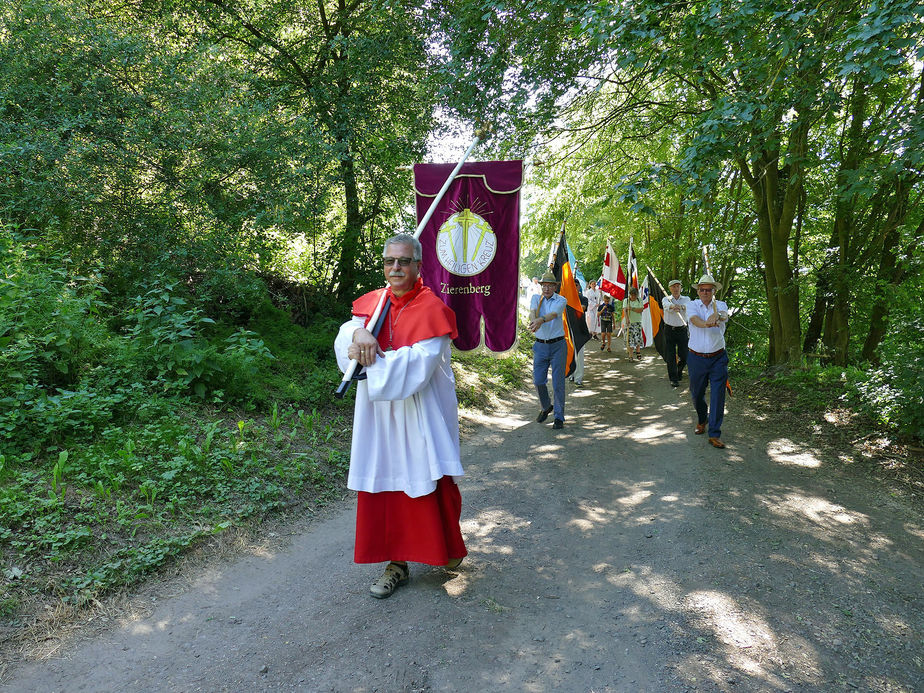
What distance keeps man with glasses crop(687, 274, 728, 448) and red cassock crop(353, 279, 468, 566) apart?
4.56 metres

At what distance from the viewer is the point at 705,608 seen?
3.46 meters

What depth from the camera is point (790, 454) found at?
6.83 meters

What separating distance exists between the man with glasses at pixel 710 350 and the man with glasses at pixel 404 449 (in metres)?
4.55

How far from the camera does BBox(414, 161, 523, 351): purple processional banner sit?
6.66 metres

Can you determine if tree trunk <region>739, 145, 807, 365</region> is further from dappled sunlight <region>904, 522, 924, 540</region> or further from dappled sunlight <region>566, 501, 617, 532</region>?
dappled sunlight <region>566, 501, 617, 532</region>

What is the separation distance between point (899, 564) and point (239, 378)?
6086 mm

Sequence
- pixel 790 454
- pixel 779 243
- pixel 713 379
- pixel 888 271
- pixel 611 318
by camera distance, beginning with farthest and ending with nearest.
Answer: pixel 611 318 < pixel 779 243 < pixel 888 271 < pixel 713 379 < pixel 790 454

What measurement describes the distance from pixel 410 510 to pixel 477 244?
3.78 m

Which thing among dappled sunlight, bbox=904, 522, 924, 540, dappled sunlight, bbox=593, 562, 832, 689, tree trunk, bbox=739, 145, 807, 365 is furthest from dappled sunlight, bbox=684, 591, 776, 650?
tree trunk, bbox=739, 145, 807, 365

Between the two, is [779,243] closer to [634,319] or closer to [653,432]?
[653,432]

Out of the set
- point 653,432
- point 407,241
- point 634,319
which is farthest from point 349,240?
point 634,319

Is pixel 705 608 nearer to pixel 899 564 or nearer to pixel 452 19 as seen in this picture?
pixel 899 564

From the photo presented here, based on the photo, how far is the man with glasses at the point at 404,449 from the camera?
359cm

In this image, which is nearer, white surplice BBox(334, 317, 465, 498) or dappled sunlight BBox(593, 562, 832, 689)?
dappled sunlight BBox(593, 562, 832, 689)
